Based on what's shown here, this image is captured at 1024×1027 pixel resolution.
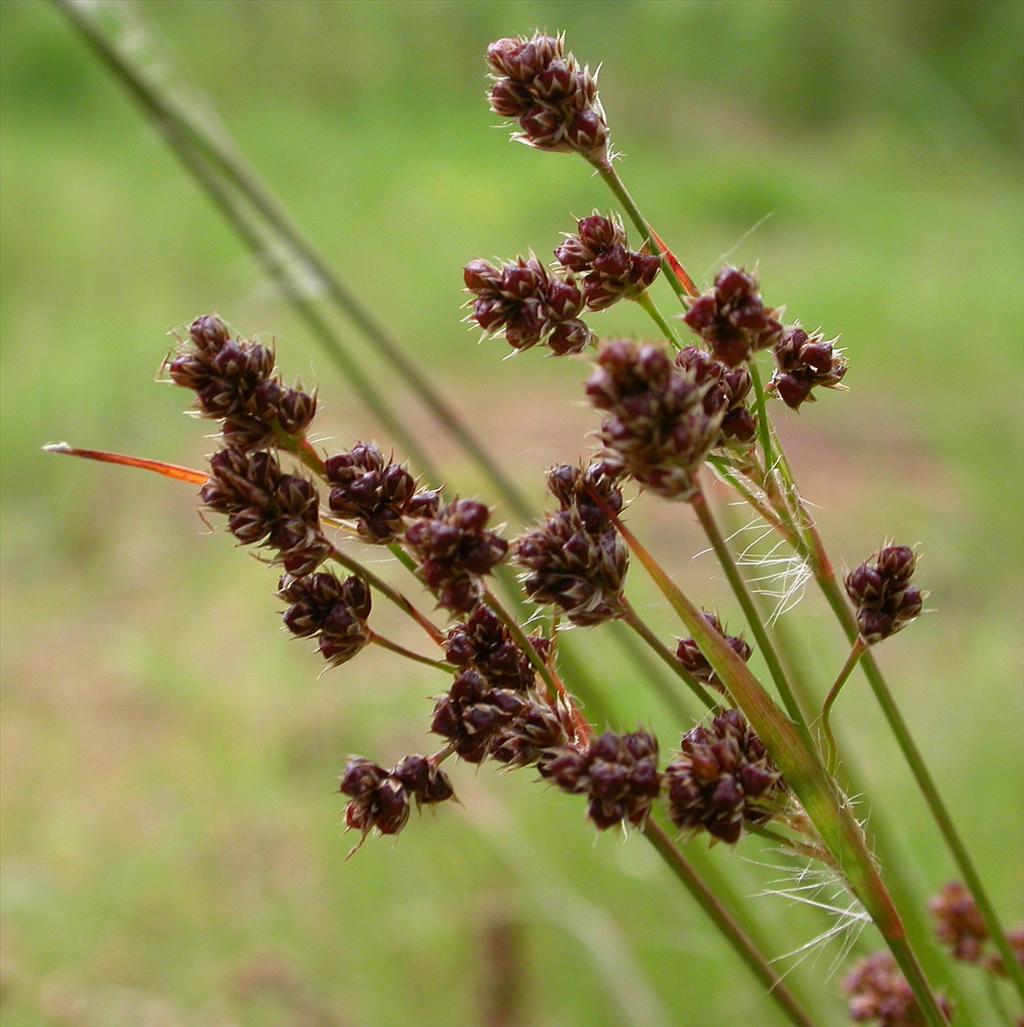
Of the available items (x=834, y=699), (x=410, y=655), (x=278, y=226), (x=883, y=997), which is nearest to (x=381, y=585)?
(x=410, y=655)

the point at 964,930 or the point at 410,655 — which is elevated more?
the point at 410,655

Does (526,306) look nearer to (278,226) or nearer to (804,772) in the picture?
(804,772)

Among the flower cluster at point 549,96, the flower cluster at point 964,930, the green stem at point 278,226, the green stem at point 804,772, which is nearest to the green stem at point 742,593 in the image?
the green stem at point 804,772

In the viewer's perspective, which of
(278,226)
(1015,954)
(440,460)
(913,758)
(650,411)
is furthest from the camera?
(440,460)

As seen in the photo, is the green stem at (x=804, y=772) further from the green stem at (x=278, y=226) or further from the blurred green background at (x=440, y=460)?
the green stem at (x=278, y=226)

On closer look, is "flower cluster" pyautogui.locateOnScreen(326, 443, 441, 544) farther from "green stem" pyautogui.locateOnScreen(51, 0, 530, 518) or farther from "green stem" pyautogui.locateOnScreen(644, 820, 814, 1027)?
"green stem" pyautogui.locateOnScreen(51, 0, 530, 518)

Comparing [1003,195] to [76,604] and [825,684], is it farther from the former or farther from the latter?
[76,604]

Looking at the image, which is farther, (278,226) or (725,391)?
(278,226)

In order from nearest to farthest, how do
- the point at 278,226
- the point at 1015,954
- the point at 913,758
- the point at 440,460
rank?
1. the point at 913,758
2. the point at 1015,954
3. the point at 278,226
4. the point at 440,460
